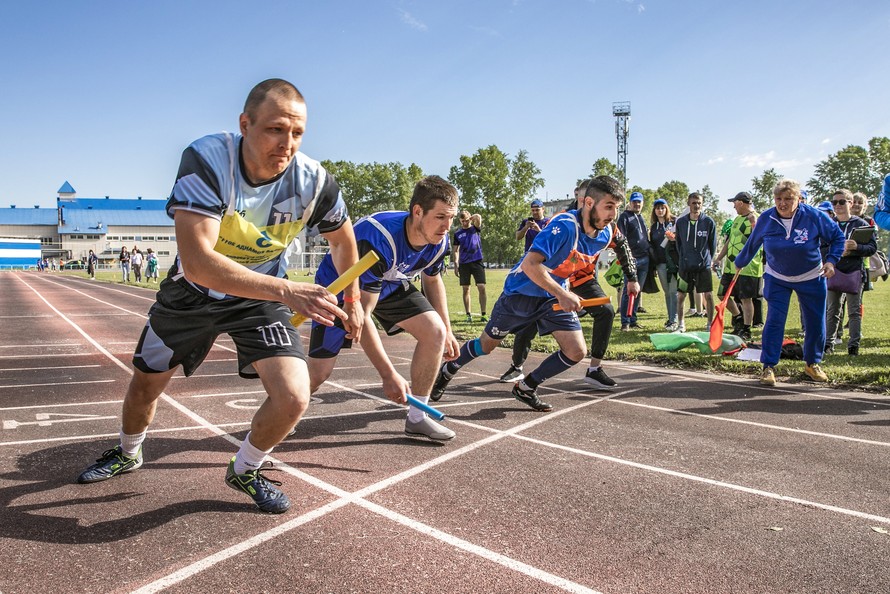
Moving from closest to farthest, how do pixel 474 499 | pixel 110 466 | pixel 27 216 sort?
pixel 474 499
pixel 110 466
pixel 27 216

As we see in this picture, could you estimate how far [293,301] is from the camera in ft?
8.31

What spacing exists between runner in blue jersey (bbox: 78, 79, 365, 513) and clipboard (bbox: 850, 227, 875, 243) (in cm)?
652

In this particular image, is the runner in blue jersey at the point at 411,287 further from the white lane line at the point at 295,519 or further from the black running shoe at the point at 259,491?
the black running shoe at the point at 259,491

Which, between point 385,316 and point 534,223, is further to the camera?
point 534,223

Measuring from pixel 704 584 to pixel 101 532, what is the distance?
8.72ft

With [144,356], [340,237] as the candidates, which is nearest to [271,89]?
[340,237]

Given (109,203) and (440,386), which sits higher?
(109,203)

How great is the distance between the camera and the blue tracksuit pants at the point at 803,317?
644 cm

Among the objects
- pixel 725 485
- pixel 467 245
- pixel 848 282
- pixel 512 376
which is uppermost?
pixel 467 245

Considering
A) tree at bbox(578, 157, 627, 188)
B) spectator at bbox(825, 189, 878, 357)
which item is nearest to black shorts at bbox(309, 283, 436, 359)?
spectator at bbox(825, 189, 878, 357)

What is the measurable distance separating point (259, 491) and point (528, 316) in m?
3.27

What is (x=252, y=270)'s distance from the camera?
301cm

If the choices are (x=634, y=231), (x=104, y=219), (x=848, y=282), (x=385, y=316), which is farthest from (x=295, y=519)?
(x=104, y=219)

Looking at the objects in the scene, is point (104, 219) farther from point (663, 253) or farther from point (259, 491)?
point (259, 491)
